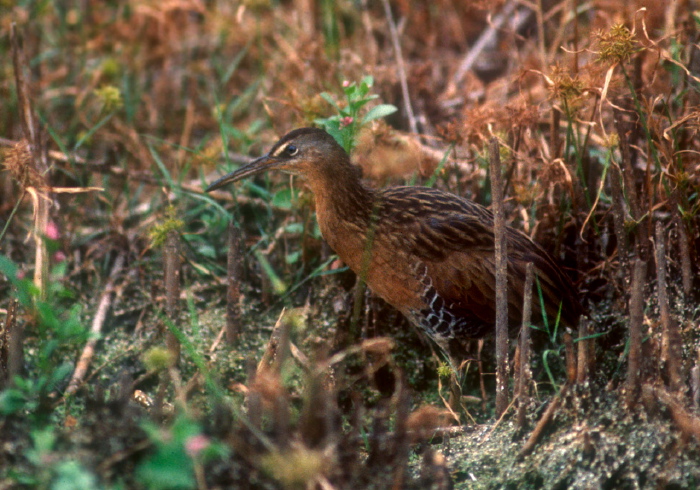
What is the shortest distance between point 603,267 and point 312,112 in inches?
55.3

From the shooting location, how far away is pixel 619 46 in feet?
8.89

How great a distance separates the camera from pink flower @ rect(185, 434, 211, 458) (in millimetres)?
1810

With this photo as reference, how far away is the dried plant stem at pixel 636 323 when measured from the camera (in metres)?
2.35

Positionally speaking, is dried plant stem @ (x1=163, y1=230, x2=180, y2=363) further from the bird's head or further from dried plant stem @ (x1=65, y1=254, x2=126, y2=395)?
the bird's head

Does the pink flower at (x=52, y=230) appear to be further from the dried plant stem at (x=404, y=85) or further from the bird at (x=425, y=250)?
the dried plant stem at (x=404, y=85)

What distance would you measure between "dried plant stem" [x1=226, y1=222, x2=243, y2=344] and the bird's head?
31 cm

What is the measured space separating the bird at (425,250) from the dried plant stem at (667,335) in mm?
562

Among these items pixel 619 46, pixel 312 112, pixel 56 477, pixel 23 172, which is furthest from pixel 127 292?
pixel 619 46

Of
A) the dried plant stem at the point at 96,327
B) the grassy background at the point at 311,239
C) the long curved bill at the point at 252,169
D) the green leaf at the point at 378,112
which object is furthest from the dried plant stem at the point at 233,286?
the green leaf at the point at 378,112

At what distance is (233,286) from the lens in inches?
129

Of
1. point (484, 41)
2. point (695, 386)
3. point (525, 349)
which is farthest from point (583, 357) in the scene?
point (484, 41)

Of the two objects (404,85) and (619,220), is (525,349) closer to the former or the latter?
(619,220)

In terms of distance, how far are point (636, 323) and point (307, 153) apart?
56.4 inches

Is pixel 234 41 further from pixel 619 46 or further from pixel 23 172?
pixel 619 46
